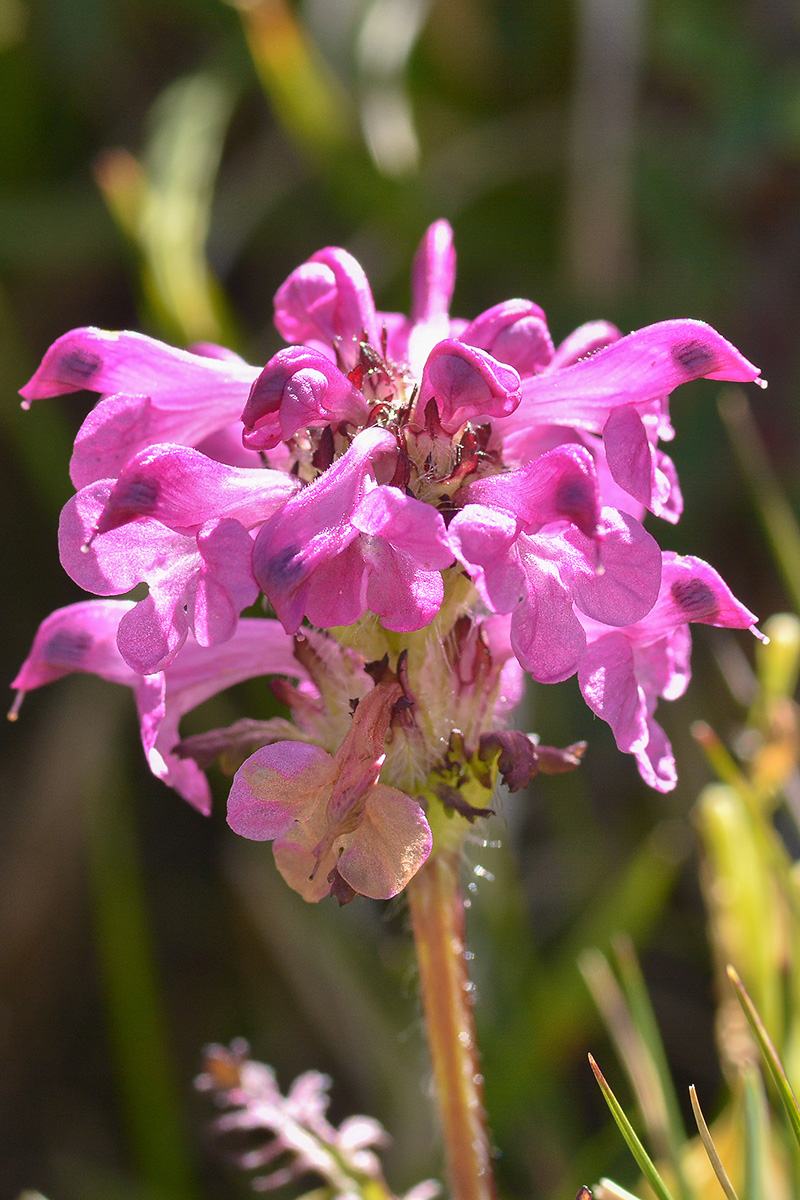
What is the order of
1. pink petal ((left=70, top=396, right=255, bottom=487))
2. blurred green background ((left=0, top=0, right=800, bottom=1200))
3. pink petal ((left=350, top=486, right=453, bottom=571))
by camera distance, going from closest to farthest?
pink petal ((left=350, top=486, right=453, bottom=571)) → pink petal ((left=70, top=396, right=255, bottom=487)) → blurred green background ((left=0, top=0, right=800, bottom=1200))

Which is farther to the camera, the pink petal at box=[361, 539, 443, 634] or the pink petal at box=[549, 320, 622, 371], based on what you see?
the pink petal at box=[549, 320, 622, 371]

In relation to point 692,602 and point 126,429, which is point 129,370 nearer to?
point 126,429

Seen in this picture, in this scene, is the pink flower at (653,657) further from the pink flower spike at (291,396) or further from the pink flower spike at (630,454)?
the pink flower spike at (291,396)

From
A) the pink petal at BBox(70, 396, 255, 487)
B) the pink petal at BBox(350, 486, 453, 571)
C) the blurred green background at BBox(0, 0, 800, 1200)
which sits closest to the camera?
the pink petal at BBox(350, 486, 453, 571)

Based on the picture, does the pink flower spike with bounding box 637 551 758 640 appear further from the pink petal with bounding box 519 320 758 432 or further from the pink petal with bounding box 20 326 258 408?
the pink petal with bounding box 20 326 258 408

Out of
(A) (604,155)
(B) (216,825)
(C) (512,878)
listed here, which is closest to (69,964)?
(B) (216,825)

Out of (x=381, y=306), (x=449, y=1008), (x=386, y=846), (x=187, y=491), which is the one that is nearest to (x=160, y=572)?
(x=187, y=491)

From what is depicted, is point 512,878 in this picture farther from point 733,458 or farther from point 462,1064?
point 733,458

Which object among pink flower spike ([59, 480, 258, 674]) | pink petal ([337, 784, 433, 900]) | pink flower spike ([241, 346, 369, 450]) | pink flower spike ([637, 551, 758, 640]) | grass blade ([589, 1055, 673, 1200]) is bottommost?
grass blade ([589, 1055, 673, 1200])

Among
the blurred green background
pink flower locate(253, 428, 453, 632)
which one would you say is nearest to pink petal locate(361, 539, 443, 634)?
pink flower locate(253, 428, 453, 632)

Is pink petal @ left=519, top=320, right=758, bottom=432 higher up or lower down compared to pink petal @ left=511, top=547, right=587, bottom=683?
higher up
